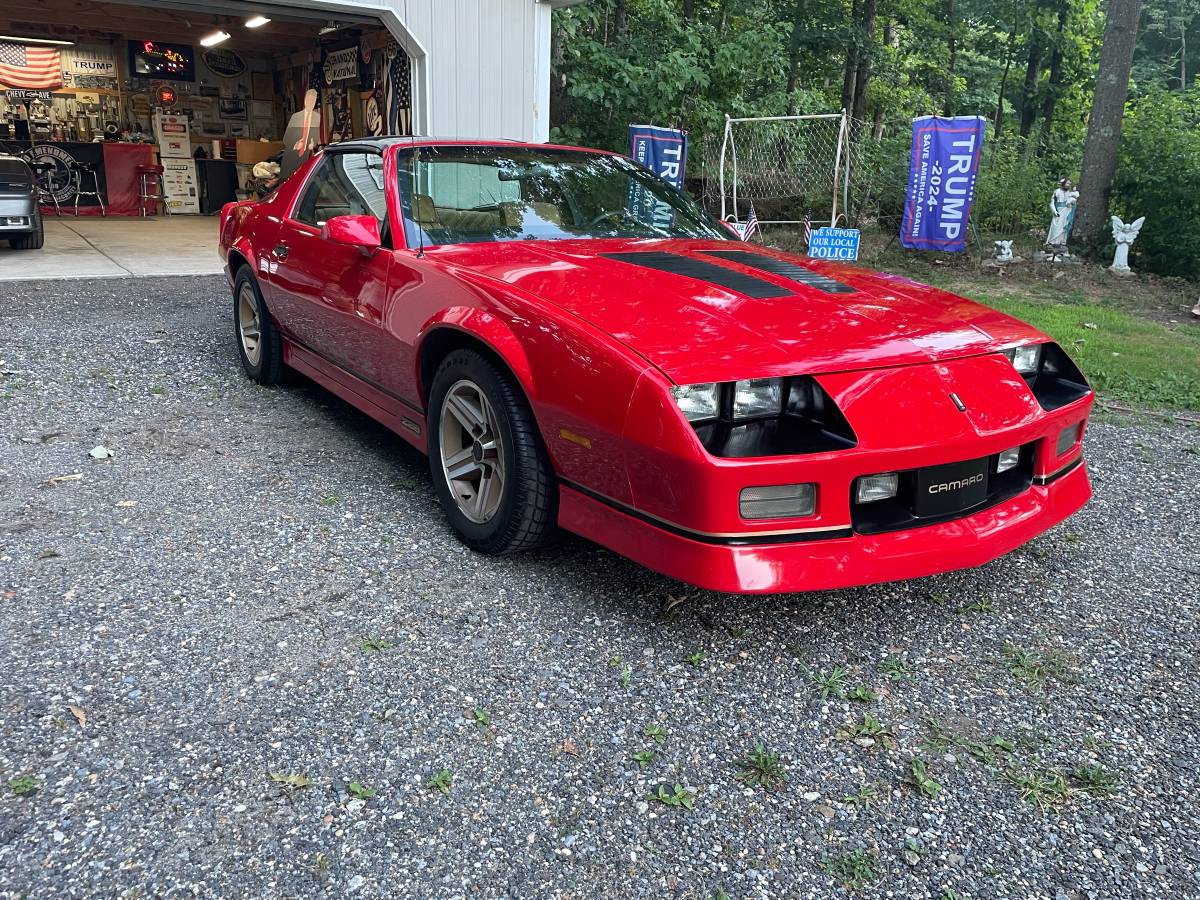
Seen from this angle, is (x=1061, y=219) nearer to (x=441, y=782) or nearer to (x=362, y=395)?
(x=362, y=395)

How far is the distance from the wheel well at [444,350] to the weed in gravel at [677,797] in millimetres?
1304

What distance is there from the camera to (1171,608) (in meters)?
2.91

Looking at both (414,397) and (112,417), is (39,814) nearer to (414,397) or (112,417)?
(414,397)

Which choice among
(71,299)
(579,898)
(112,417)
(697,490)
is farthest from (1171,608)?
(71,299)

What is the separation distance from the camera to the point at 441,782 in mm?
1997

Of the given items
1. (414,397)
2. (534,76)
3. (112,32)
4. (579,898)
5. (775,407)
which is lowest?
(579,898)

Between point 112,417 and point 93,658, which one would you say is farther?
point 112,417

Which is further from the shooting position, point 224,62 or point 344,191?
point 224,62

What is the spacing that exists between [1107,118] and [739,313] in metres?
10.9

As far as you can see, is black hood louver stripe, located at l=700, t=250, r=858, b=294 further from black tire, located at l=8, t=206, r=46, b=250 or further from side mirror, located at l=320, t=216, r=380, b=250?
black tire, located at l=8, t=206, r=46, b=250

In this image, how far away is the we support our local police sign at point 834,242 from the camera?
998cm

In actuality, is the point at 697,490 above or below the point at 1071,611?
above

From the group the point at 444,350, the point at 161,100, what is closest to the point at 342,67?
the point at 161,100

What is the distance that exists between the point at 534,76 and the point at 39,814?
9.61 metres
